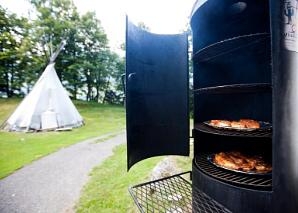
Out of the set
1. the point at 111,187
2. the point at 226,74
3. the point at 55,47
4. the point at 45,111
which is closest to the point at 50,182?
the point at 111,187

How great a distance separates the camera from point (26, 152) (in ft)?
22.3

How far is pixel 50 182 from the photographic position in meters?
4.43

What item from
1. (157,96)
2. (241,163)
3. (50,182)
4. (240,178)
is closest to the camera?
(240,178)

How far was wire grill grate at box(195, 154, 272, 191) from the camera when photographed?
66.1 inches

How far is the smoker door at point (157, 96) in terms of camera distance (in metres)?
2.10

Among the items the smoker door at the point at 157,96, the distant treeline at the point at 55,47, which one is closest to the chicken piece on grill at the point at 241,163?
the smoker door at the point at 157,96

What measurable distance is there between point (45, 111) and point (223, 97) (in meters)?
10.2

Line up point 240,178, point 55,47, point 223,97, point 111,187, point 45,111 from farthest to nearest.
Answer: point 55,47, point 45,111, point 111,187, point 223,97, point 240,178

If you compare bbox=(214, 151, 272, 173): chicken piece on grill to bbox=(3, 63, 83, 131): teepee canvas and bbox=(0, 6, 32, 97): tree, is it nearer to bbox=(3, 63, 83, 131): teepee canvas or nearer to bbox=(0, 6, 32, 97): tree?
bbox=(3, 63, 83, 131): teepee canvas

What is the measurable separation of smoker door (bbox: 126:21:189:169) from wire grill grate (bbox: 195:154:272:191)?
501 millimetres

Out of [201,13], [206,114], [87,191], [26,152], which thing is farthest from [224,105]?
[26,152]

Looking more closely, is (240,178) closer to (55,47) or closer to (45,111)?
(45,111)

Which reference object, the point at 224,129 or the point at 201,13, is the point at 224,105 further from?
the point at 201,13

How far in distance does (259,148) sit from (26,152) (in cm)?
655
